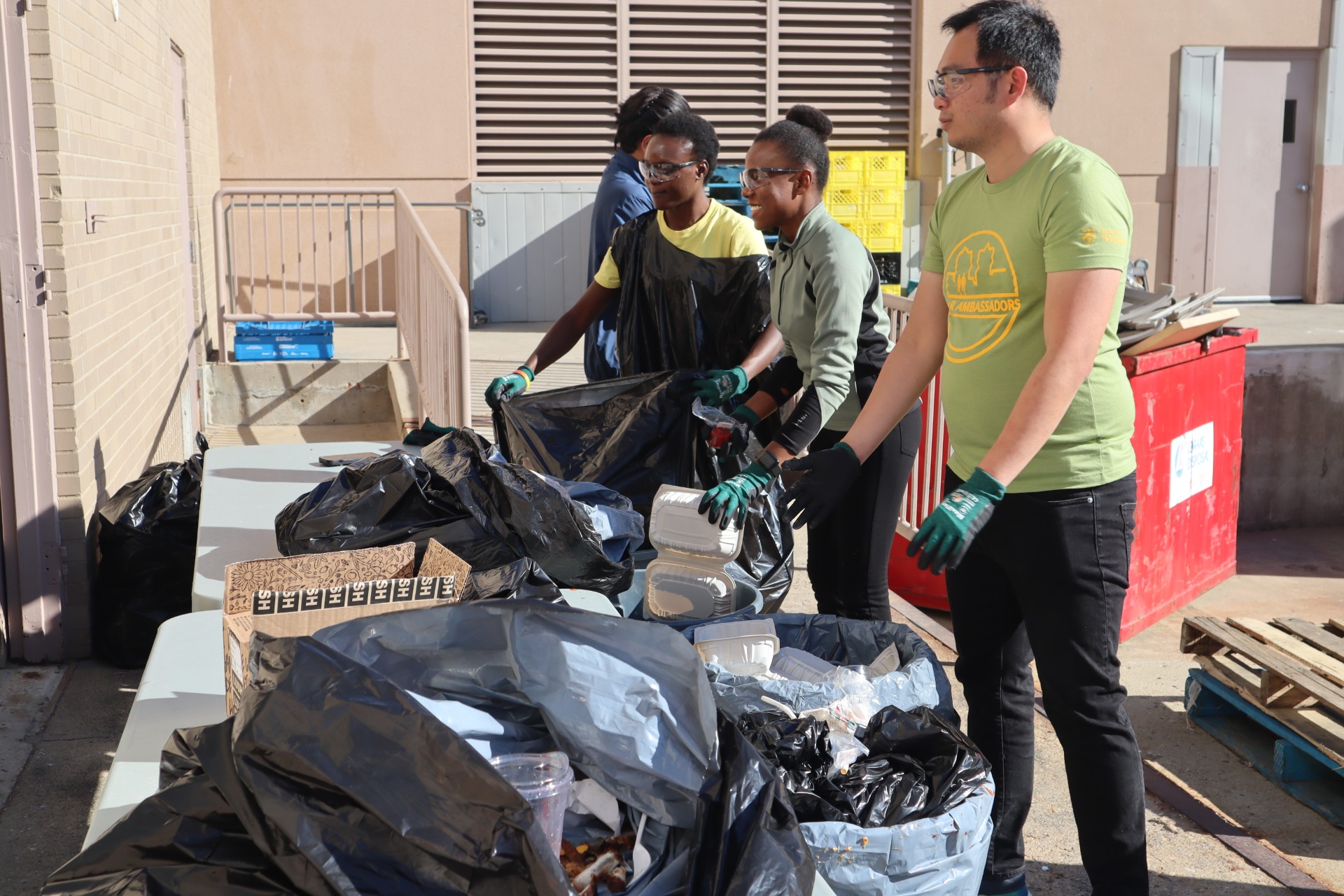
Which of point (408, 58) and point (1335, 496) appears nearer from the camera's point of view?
point (1335, 496)

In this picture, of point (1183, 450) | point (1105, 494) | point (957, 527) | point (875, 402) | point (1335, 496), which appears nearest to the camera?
point (957, 527)

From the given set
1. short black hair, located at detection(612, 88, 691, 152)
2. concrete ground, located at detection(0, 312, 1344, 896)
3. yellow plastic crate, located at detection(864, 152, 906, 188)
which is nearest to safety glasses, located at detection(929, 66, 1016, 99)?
concrete ground, located at detection(0, 312, 1344, 896)

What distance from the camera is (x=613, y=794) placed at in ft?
5.08

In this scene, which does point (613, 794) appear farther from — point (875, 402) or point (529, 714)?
point (875, 402)

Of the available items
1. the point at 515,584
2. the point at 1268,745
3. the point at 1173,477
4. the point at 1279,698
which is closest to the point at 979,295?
the point at 515,584

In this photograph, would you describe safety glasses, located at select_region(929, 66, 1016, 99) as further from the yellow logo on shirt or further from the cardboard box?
the cardboard box

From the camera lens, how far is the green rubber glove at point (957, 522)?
6.65 feet

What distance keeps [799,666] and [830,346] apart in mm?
860

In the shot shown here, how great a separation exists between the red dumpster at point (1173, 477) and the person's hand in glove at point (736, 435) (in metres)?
1.63

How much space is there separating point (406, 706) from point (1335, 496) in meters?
7.16

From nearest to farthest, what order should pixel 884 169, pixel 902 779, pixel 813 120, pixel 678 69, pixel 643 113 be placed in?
1. pixel 902 779
2. pixel 643 113
3. pixel 813 120
4. pixel 678 69
5. pixel 884 169

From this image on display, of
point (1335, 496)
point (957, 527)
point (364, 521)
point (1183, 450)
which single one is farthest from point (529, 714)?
point (1335, 496)

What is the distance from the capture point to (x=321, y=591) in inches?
81.4

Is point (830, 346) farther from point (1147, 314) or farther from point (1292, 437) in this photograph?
point (1292, 437)
